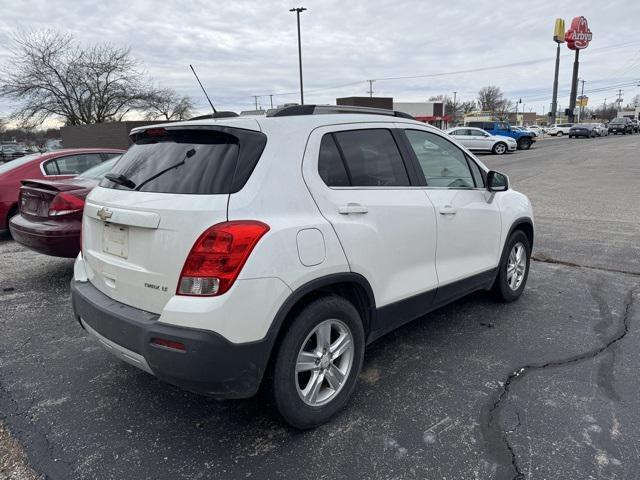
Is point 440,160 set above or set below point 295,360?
above

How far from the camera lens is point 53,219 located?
5070mm

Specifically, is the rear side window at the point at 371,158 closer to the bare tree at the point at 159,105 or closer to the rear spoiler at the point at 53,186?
the rear spoiler at the point at 53,186

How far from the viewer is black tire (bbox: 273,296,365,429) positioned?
2463 mm

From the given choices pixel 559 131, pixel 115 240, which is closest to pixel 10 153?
pixel 115 240

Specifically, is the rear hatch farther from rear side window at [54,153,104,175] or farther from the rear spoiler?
rear side window at [54,153,104,175]

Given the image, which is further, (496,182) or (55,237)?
(55,237)

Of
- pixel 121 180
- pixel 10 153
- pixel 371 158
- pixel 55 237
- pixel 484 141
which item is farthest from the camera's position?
pixel 10 153

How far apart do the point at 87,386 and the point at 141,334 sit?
1162 mm

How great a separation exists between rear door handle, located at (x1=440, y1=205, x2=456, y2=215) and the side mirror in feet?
2.30

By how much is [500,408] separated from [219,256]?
1936 mm

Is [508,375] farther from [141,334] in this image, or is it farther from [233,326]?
[141,334]

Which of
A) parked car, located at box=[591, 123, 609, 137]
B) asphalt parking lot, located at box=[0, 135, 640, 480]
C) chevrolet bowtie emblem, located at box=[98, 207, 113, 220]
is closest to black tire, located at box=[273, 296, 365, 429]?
asphalt parking lot, located at box=[0, 135, 640, 480]

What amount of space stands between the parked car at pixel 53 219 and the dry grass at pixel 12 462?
2673 mm

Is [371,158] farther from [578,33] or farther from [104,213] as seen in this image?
[578,33]
